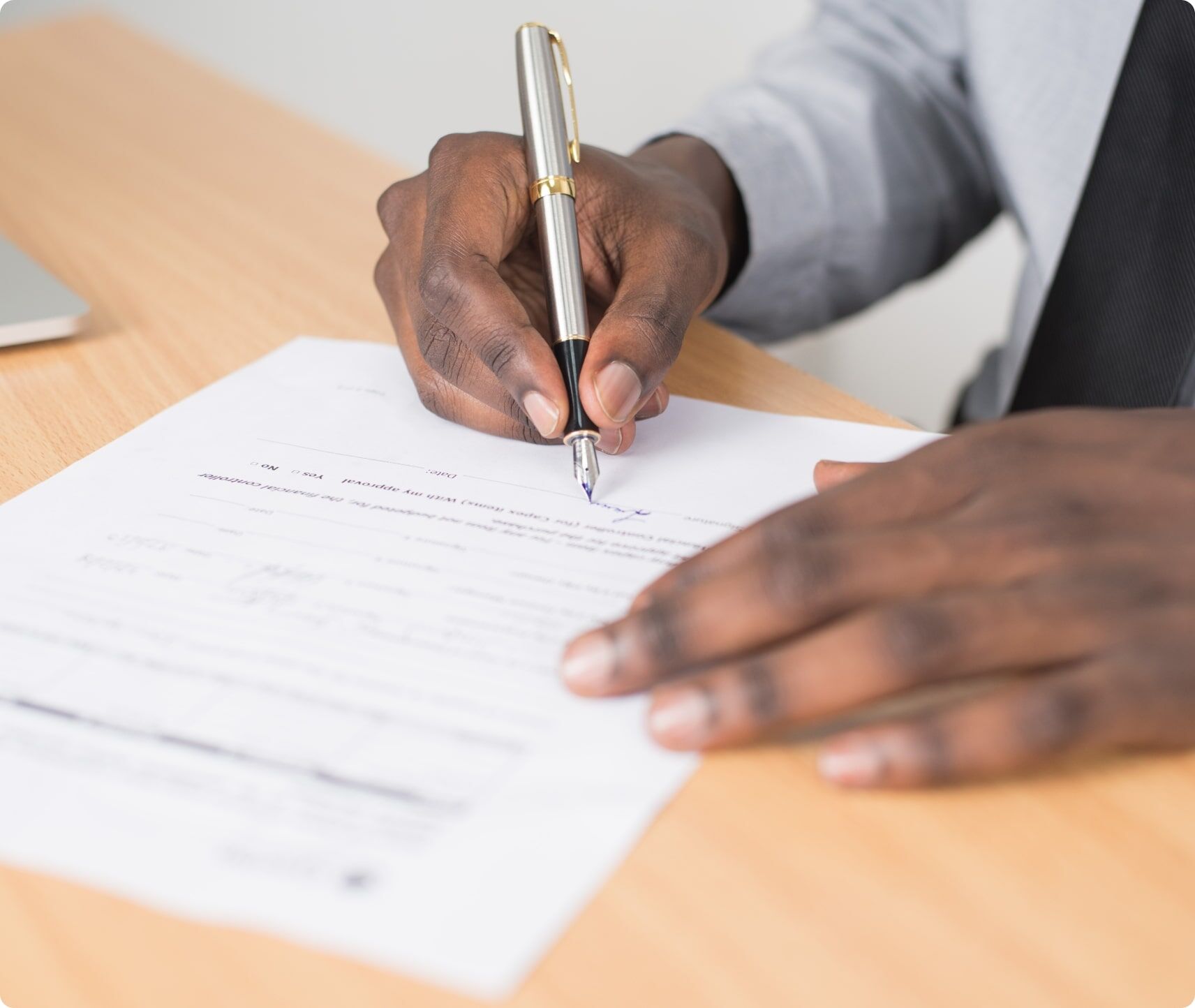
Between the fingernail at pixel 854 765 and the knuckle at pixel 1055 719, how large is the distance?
4cm

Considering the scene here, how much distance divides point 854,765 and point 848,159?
0.61m

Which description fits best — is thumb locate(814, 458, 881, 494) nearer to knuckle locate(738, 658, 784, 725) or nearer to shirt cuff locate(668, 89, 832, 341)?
knuckle locate(738, 658, 784, 725)

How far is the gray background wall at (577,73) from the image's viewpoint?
6.79ft

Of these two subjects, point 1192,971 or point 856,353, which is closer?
point 1192,971

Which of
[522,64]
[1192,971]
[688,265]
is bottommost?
[1192,971]

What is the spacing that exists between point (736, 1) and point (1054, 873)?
2.12m

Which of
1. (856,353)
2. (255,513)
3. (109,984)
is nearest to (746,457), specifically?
(255,513)

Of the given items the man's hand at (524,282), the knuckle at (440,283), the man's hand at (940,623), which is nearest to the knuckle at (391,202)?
the man's hand at (524,282)

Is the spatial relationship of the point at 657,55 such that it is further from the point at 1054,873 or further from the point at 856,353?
the point at 1054,873

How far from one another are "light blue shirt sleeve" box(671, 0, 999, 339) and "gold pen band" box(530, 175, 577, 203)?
229 mm

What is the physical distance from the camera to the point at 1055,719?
0.32 metres

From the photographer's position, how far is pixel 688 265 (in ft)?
1.86
